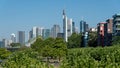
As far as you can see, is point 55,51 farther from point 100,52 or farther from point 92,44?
point 92,44

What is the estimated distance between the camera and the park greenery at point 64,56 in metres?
26.8

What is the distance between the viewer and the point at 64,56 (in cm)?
7375

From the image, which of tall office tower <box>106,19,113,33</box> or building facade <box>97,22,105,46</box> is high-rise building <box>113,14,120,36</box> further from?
building facade <box>97,22,105,46</box>

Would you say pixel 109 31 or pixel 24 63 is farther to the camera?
pixel 109 31

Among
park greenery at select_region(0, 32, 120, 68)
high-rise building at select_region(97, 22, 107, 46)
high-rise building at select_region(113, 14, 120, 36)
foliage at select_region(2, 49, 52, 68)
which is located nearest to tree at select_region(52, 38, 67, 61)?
park greenery at select_region(0, 32, 120, 68)

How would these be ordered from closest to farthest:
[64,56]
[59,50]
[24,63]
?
[24,63] → [64,56] → [59,50]

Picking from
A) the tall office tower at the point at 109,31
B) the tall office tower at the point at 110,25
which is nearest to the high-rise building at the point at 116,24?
the tall office tower at the point at 109,31

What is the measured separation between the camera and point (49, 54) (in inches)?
5059

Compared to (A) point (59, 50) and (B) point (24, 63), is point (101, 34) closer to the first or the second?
(A) point (59, 50)

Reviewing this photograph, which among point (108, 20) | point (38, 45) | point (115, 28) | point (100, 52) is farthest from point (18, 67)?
point (108, 20)

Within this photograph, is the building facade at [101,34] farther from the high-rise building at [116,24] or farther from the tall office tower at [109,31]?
the high-rise building at [116,24]

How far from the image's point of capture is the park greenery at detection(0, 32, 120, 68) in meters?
26.8

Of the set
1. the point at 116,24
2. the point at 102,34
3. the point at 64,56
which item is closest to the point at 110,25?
the point at 102,34

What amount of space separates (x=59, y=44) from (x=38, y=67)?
10490cm
